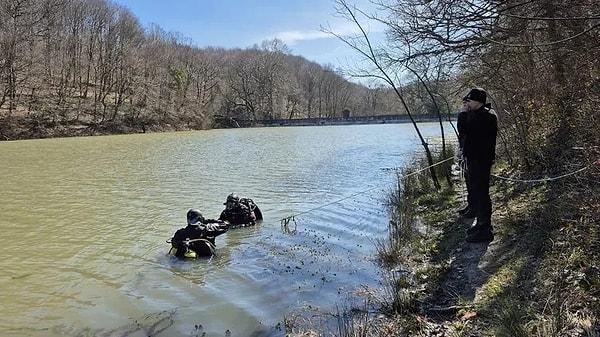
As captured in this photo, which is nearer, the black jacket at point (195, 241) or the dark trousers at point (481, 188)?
the dark trousers at point (481, 188)

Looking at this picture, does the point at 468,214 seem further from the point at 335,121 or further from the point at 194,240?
the point at 335,121

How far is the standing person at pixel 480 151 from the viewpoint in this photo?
6.15 metres

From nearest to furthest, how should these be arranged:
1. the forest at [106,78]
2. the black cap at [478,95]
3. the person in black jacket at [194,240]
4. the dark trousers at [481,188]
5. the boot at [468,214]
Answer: the black cap at [478,95] → the dark trousers at [481,188] → the person in black jacket at [194,240] → the boot at [468,214] → the forest at [106,78]

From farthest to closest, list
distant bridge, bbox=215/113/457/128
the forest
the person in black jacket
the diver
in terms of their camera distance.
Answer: distant bridge, bbox=215/113/457/128, the forest, the diver, the person in black jacket

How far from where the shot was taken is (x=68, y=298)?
570cm

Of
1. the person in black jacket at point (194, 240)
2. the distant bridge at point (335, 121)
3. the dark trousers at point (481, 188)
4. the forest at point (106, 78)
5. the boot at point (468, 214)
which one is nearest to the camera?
the dark trousers at point (481, 188)

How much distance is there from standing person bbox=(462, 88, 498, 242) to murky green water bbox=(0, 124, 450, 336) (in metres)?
1.59

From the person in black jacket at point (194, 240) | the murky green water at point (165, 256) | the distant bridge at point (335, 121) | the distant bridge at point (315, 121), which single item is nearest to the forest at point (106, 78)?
the distant bridge at point (315, 121)

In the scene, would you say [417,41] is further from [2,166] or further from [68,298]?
[2,166]

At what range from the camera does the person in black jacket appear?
728 cm

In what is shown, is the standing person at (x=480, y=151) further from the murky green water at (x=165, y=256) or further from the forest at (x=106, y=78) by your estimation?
the forest at (x=106, y=78)

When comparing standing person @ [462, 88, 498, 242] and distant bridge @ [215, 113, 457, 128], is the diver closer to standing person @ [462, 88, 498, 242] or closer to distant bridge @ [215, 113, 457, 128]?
standing person @ [462, 88, 498, 242]

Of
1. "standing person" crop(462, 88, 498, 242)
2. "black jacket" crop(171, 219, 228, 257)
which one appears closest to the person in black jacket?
"black jacket" crop(171, 219, 228, 257)

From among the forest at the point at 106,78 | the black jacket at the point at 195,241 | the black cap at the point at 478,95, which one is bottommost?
the black jacket at the point at 195,241
